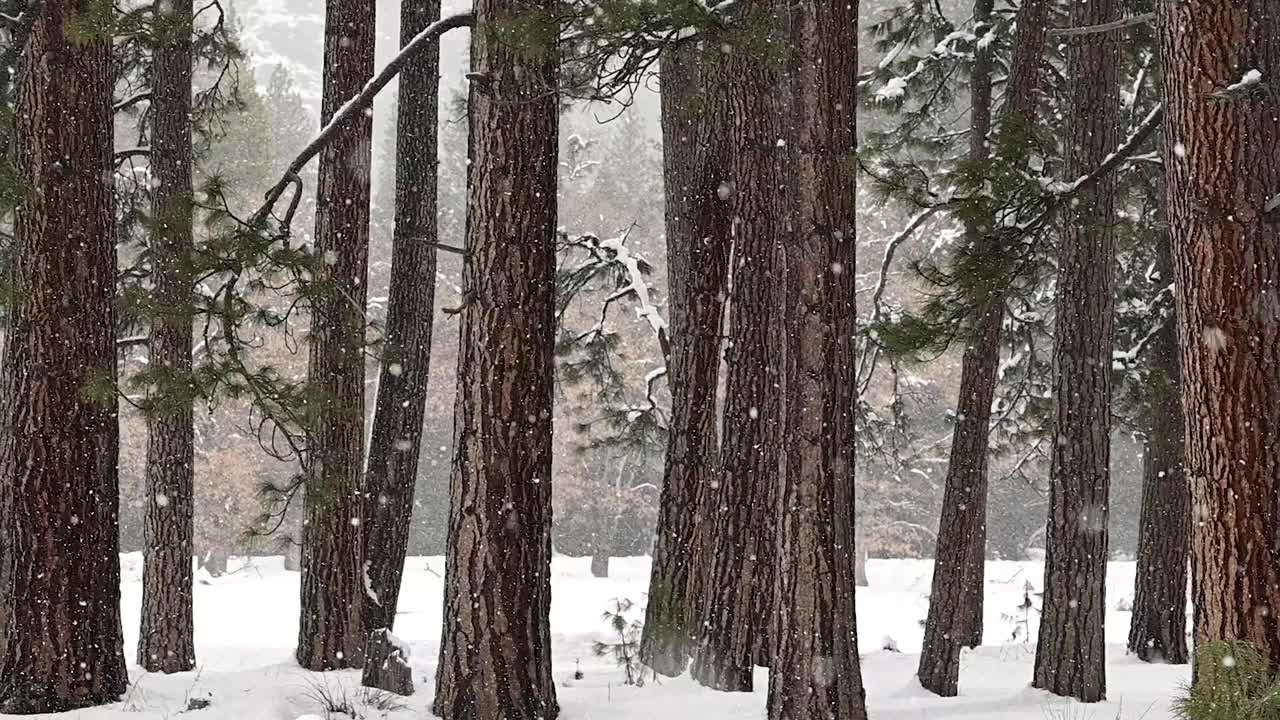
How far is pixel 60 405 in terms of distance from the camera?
6.58 m

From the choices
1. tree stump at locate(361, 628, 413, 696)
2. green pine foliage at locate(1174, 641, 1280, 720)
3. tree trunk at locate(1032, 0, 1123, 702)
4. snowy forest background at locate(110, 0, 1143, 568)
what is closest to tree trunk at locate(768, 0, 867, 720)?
green pine foliage at locate(1174, 641, 1280, 720)

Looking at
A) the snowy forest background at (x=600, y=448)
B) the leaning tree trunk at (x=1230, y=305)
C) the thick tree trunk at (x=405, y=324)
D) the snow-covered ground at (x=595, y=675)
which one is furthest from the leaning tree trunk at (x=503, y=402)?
the snowy forest background at (x=600, y=448)

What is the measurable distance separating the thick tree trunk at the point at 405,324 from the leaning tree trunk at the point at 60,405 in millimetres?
2965

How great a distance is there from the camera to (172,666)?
10.5m

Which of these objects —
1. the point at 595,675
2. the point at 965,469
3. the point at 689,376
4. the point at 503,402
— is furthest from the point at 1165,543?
the point at 503,402

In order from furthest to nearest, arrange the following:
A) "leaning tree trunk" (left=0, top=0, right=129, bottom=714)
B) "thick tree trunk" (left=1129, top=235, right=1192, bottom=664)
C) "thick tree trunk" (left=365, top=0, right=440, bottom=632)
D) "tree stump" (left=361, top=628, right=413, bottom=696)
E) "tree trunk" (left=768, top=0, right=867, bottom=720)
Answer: "thick tree trunk" (left=1129, top=235, right=1192, bottom=664)
"thick tree trunk" (left=365, top=0, right=440, bottom=632)
"tree stump" (left=361, top=628, right=413, bottom=696)
"leaning tree trunk" (left=0, top=0, right=129, bottom=714)
"tree trunk" (left=768, top=0, right=867, bottom=720)

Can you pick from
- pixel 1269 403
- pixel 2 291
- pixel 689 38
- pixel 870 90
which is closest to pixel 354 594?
pixel 2 291

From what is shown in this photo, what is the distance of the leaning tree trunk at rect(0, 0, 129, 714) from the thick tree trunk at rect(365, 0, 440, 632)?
2965 millimetres

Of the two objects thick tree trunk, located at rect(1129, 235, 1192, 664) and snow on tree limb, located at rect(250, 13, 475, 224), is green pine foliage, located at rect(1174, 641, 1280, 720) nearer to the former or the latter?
snow on tree limb, located at rect(250, 13, 475, 224)

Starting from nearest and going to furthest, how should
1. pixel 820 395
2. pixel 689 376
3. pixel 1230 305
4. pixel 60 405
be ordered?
pixel 1230 305
pixel 820 395
pixel 60 405
pixel 689 376

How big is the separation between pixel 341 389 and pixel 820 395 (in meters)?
4.28

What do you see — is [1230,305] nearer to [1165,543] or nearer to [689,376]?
[689,376]

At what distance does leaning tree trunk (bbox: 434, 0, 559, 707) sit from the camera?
6.03 meters

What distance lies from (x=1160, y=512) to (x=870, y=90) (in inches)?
225
